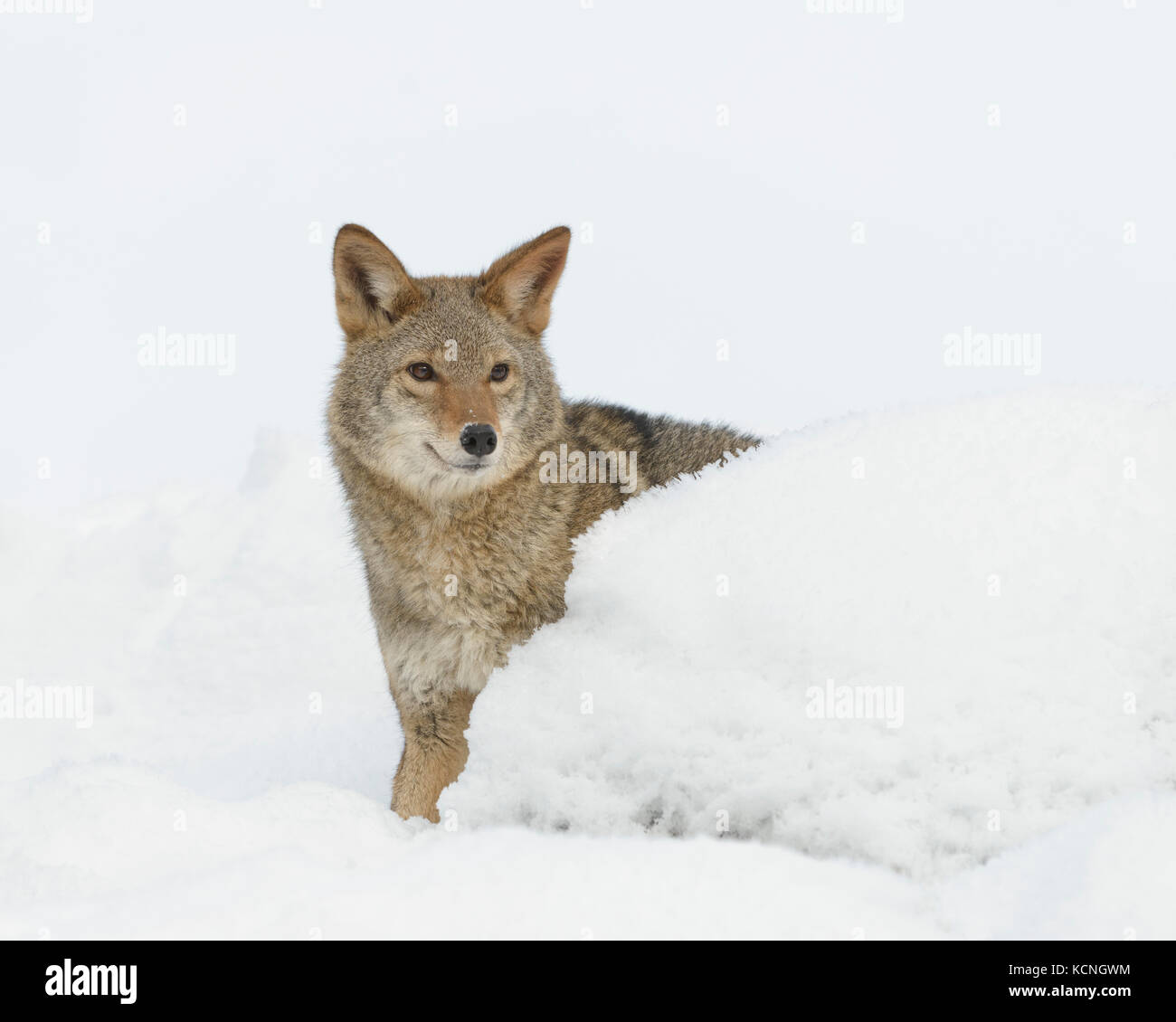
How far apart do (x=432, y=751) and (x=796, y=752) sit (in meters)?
2.53

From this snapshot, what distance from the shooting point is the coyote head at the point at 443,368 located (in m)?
5.21

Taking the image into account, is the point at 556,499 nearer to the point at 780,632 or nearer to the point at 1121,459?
the point at 780,632

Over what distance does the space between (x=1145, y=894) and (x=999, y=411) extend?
243 cm

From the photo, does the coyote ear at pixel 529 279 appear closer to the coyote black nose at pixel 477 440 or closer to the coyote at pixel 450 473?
the coyote at pixel 450 473

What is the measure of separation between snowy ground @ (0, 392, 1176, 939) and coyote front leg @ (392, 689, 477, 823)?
1164 mm

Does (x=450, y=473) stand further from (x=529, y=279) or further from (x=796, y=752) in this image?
(x=796, y=752)

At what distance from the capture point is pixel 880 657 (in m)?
3.63

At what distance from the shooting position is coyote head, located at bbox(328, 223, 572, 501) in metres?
5.21
